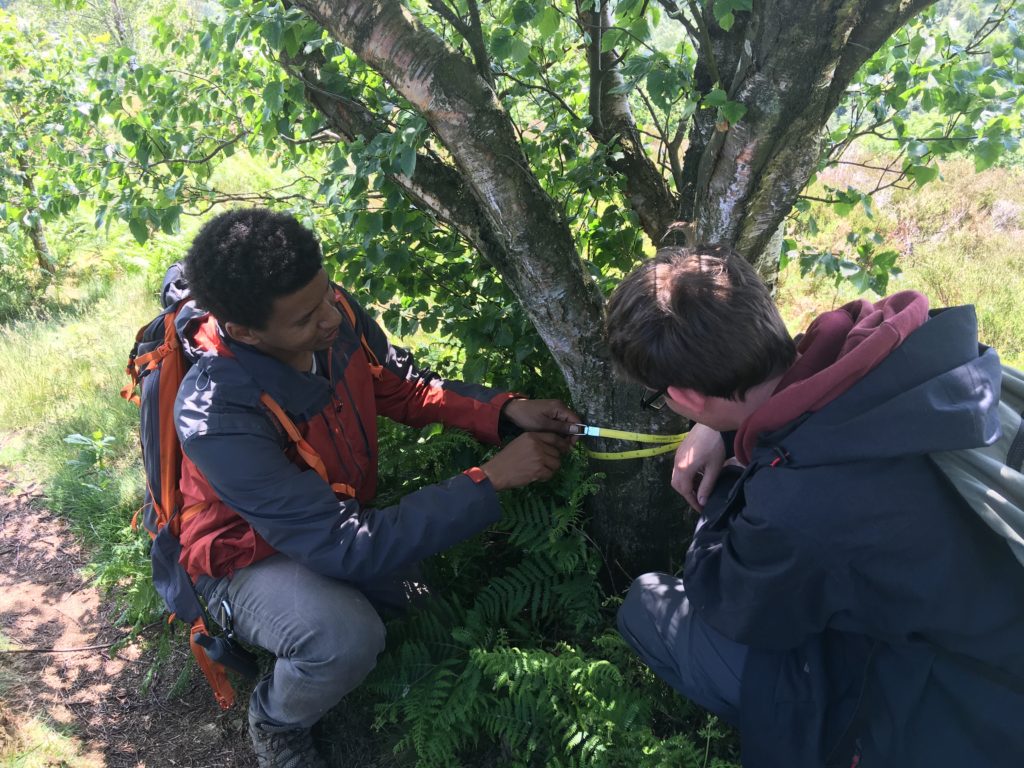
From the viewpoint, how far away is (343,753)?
2.84 m

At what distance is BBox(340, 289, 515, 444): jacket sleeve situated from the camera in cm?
302

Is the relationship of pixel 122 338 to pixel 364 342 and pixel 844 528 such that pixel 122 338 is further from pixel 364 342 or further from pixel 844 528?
pixel 844 528

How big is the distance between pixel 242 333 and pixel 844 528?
190cm

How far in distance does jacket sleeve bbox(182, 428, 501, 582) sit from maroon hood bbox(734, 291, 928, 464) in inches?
38.5

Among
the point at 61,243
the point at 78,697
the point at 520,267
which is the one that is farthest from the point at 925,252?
the point at 61,243

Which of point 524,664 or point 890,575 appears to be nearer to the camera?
point 890,575

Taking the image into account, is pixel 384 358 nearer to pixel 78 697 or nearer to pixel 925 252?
pixel 78 697

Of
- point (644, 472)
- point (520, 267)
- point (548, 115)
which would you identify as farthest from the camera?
point (548, 115)

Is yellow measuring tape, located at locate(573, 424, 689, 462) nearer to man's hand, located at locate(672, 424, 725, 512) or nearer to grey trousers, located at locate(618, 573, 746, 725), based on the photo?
man's hand, located at locate(672, 424, 725, 512)

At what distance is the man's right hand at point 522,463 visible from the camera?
2.59 metres

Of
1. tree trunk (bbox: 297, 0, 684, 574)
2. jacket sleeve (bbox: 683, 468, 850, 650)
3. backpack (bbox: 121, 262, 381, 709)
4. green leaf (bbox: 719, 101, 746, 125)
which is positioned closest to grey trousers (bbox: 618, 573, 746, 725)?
jacket sleeve (bbox: 683, 468, 850, 650)

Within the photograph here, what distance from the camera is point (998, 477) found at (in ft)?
5.33

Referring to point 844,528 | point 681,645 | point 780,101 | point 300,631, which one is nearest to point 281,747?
point 300,631

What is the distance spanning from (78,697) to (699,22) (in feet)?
11.9
